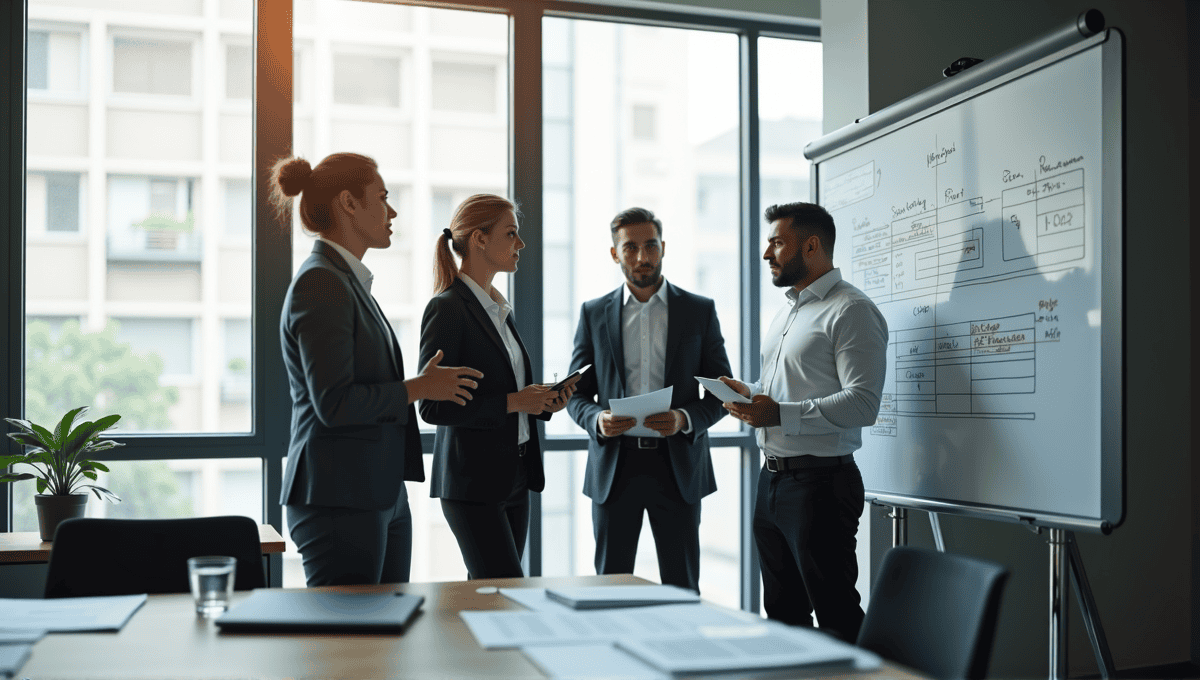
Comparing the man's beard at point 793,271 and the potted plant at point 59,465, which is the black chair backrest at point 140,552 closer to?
the potted plant at point 59,465

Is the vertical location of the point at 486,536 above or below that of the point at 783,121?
below

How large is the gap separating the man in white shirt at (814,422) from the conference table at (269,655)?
4.75 ft

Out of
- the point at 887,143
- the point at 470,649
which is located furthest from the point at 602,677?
the point at 887,143

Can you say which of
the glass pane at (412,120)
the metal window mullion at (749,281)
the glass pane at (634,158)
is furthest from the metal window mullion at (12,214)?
the metal window mullion at (749,281)

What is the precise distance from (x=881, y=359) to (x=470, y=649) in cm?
175

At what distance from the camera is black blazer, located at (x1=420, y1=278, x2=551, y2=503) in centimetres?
253

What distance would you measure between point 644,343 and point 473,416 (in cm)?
93

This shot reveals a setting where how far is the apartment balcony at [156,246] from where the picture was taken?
353 centimetres

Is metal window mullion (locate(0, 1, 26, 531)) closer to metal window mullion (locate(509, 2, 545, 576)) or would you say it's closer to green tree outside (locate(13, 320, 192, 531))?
green tree outside (locate(13, 320, 192, 531))

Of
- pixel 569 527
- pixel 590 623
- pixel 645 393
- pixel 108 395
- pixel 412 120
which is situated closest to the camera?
pixel 590 623

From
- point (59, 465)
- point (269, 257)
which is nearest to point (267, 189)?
point (269, 257)

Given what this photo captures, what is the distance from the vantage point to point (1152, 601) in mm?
3723

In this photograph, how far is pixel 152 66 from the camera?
358 cm

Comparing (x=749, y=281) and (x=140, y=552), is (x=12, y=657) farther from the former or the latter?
(x=749, y=281)
